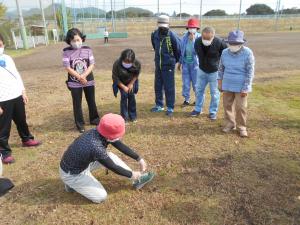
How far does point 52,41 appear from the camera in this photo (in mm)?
34406

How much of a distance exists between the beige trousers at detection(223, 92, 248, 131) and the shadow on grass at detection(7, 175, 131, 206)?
2427 millimetres

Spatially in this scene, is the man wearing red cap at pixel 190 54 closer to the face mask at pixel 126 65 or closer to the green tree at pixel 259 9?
the face mask at pixel 126 65

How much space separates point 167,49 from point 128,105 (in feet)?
4.47

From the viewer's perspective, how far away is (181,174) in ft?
13.4

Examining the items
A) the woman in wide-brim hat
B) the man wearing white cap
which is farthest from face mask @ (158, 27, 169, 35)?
the woman in wide-brim hat

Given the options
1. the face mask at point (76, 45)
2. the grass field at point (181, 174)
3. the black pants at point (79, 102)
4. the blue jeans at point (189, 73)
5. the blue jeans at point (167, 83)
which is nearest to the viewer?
the grass field at point (181, 174)

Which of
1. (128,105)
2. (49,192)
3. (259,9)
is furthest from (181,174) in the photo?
(259,9)

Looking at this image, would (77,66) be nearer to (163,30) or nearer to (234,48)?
(163,30)

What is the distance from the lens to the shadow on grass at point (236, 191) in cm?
321

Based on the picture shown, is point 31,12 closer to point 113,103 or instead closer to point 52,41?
point 52,41

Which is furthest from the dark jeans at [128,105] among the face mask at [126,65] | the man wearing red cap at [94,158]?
the man wearing red cap at [94,158]

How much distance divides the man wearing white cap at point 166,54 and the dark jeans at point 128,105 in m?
0.71

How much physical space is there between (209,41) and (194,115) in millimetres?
1596

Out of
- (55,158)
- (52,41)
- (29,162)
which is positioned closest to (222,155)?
(55,158)
